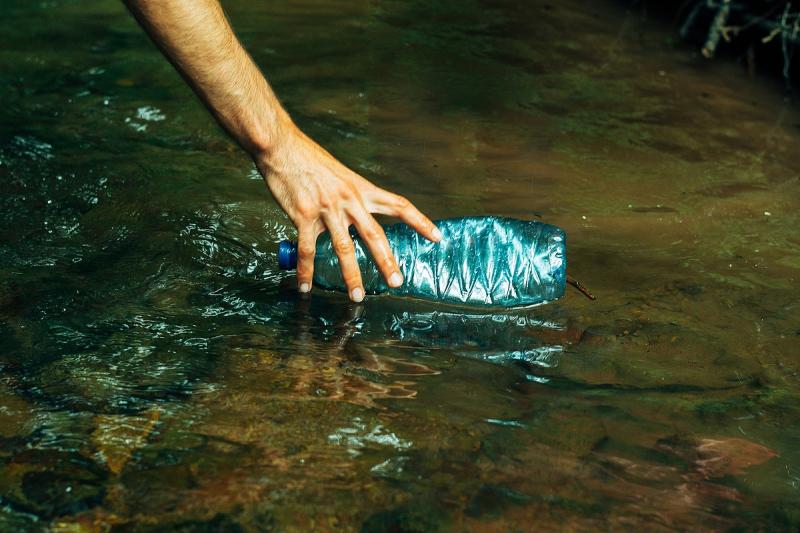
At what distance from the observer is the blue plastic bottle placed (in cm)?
308

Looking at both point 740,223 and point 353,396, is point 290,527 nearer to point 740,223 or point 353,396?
point 353,396

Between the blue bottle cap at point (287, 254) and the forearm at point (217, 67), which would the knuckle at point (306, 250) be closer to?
the blue bottle cap at point (287, 254)

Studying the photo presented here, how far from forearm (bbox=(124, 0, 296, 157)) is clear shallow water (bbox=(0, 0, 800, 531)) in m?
0.59

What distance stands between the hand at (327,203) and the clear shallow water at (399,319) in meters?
0.25

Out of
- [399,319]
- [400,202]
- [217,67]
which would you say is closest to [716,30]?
[399,319]

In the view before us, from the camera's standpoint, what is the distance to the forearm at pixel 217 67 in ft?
8.32

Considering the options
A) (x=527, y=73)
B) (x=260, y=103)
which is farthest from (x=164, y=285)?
(x=527, y=73)

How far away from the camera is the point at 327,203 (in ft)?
8.82

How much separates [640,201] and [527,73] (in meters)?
1.66

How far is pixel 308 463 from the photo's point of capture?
2.18m

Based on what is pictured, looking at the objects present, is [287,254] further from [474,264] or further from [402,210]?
[474,264]

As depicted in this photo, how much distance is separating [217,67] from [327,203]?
47 cm

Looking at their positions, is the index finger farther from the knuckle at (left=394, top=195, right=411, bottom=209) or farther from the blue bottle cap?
the blue bottle cap

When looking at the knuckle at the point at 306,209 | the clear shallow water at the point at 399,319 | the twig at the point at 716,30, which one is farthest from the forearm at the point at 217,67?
the twig at the point at 716,30
